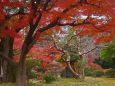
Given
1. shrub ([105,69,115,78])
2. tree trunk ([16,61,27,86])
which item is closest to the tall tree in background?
tree trunk ([16,61,27,86])

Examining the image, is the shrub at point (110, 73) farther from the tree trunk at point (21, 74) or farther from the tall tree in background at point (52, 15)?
the tree trunk at point (21, 74)

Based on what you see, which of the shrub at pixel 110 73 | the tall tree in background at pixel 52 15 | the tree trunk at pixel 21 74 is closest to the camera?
the tall tree in background at pixel 52 15

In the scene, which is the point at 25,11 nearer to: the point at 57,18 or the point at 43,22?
the point at 43,22

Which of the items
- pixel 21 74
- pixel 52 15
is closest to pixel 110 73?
pixel 21 74

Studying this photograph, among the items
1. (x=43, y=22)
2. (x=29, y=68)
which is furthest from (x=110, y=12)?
(x=29, y=68)

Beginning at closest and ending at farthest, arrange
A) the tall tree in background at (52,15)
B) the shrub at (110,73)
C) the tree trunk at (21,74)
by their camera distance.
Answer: the tall tree in background at (52,15) < the tree trunk at (21,74) < the shrub at (110,73)

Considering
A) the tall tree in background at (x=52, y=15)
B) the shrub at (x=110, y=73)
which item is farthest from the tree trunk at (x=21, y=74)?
the shrub at (x=110, y=73)

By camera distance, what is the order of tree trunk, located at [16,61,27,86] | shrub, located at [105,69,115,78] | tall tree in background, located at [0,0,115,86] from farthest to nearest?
1. shrub, located at [105,69,115,78]
2. tree trunk, located at [16,61,27,86]
3. tall tree in background, located at [0,0,115,86]

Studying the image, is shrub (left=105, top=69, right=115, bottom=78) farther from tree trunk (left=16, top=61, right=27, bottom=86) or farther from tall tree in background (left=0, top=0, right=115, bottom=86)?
tree trunk (left=16, top=61, right=27, bottom=86)

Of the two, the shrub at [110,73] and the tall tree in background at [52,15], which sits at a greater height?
the tall tree in background at [52,15]

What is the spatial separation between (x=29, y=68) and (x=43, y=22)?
3.41 m

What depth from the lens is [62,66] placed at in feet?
45.1

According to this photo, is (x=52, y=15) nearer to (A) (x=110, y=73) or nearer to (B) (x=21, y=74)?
(B) (x=21, y=74)

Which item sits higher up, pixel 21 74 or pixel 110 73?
pixel 21 74
